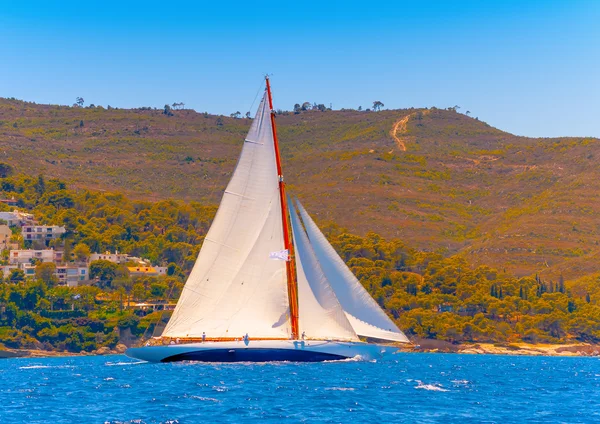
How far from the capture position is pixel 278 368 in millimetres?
57531

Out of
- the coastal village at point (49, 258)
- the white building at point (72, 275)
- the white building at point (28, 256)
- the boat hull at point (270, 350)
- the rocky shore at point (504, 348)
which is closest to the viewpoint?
the boat hull at point (270, 350)

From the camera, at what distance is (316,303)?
188 feet

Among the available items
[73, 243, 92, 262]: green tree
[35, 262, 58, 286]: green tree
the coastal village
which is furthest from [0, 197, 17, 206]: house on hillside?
[35, 262, 58, 286]: green tree

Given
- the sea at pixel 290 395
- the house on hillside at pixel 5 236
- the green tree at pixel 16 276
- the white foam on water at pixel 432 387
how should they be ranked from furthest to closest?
the house on hillside at pixel 5 236 → the green tree at pixel 16 276 → the white foam on water at pixel 432 387 → the sea at pixel 290 395

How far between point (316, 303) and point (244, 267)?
430 cm

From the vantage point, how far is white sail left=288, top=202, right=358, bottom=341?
57031 millimetres

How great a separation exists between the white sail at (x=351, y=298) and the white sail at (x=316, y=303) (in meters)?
0.68

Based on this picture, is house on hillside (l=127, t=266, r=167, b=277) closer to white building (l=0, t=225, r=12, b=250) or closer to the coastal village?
the coastal village

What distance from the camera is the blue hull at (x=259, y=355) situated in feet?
187

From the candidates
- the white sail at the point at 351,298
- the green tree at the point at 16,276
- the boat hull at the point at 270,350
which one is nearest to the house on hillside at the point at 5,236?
the green tree at the point at 16,276

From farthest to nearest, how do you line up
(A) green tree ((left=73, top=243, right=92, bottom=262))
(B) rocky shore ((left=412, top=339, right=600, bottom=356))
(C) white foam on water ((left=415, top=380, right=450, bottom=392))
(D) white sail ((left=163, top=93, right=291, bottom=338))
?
(A) green tree ((left=73, top=243, right=92, bottom=262)) → (B) rocky shore ((left=412, top=339, right=600, bottom=356)) → (D) white sail ((left=163, top=93, right=291, bottom=338)) → (C) white foam on water ((left=415, top=380, right=450, bottom=392))

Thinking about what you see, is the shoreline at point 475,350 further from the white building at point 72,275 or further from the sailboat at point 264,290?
the sailboat at point 264,290

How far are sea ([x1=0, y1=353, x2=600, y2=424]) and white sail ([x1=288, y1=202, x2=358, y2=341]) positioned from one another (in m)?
2.03

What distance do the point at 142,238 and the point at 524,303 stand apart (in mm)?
54659
